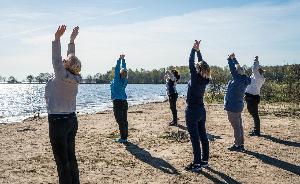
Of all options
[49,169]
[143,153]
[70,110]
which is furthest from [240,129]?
[70,110]

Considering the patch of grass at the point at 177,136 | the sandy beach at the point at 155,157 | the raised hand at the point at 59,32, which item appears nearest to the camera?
the raised hand at the point at 59,32

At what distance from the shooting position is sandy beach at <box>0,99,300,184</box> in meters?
8.00

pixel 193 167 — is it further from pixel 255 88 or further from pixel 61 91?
pixel 255 88

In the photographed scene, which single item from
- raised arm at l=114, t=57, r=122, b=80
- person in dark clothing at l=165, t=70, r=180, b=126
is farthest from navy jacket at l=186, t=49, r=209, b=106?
person in dark clothing at l=165, t=70, r=180, b=126

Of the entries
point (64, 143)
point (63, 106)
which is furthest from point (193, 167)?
point (63, 106)

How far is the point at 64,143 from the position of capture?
579 cm

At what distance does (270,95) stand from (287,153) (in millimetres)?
19178

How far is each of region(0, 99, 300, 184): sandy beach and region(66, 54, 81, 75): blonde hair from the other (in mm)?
2862

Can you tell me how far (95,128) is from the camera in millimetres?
15453

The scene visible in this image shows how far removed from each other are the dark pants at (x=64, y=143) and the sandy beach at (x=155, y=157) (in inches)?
69.2

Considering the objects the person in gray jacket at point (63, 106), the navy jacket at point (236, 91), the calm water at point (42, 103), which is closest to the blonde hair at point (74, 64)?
the person in gray jacket at point (63, 106)

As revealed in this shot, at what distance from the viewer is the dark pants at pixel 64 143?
225 inches

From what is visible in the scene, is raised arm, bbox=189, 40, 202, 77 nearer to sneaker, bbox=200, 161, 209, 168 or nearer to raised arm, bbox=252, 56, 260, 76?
sneaker, bbox=200, 161, 209, 168

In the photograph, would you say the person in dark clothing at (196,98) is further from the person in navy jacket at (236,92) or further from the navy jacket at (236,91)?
the navy jacket at (236,91)
